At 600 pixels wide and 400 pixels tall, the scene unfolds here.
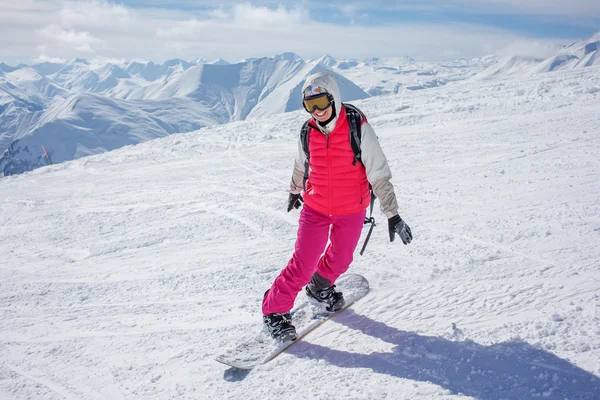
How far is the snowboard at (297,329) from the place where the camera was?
321cm

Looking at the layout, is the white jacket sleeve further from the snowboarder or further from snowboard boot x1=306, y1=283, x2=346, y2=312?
snowboard boot x1=306, y1=283, x2=346, y2=312

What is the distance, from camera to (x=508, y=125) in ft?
36.4

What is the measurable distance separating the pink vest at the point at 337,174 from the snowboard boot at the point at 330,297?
2.82 ft

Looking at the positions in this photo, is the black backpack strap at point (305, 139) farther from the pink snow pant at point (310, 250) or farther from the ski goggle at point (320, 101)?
the pink snow pant at point (310, 250)

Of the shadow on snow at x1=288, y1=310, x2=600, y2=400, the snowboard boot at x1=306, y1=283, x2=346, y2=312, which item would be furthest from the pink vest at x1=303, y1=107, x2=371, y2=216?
the shadow on snow at x1=288, y1=310, x2=600, y2=400

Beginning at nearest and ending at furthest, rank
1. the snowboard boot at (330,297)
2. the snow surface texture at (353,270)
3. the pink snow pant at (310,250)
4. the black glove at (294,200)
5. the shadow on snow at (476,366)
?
the shadow on snow at (476,366)
the snow surface texture at (353,270)
the pink snow pant at (310,250)
the snowboard boot at (330,297)
the black glove at (294,200)

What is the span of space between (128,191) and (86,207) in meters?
1.21

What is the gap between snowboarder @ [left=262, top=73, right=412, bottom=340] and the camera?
10.7ft

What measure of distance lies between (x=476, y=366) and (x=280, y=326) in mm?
1613

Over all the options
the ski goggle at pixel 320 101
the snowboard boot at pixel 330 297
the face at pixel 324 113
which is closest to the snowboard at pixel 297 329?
the snowboard boot at pixel 330 297

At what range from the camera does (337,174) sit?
340 centimetres

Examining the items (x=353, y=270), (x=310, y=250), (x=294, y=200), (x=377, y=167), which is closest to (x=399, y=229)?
(x=377, y=167)

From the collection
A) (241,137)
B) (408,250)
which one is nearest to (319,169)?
(408,250)

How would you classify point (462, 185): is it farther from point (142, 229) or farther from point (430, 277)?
point (142, 229)
